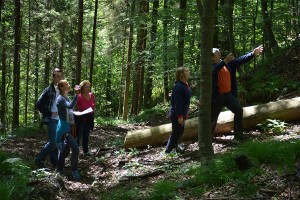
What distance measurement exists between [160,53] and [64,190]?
9793mm

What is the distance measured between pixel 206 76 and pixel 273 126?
3580mm

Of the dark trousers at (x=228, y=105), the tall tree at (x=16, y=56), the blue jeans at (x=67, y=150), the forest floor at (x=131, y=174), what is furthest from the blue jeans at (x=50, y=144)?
the tall tree at (x=16, y=56)

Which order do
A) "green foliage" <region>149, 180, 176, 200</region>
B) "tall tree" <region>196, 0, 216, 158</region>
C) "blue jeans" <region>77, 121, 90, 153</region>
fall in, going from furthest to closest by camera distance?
1. "blue jeans" <region>77, 121, 90, 153</region>
2. "tall tree" <region>196, 0, 216, 158</region>
3. "green foliage" <region>149, 180, 176, 200</region>

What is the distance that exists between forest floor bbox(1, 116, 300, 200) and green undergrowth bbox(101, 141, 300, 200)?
0.11 metres

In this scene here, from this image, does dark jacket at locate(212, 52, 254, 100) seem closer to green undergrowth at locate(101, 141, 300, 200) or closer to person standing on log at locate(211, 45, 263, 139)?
person standing on log at locate(211, 45, 263, 139)

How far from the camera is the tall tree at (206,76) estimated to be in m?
5.55

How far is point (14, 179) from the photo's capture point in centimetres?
580

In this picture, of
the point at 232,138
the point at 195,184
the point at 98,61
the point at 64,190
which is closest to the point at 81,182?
the point at 64,190

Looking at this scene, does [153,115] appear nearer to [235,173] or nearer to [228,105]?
[228,105]

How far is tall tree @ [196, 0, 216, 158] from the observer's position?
555 centimetres

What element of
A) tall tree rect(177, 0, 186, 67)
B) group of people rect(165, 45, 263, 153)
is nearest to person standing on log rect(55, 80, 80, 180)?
group of people rect(165, 45, 263, 153)

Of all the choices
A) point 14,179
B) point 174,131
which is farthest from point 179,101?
point 14,179

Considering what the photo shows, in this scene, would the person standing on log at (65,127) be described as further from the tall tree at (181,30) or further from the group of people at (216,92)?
the tall tree at (181,30)

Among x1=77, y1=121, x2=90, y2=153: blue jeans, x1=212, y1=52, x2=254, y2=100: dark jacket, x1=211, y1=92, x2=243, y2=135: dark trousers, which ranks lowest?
x1=77, y1=121, x2=90, y2=153: blue jeans
